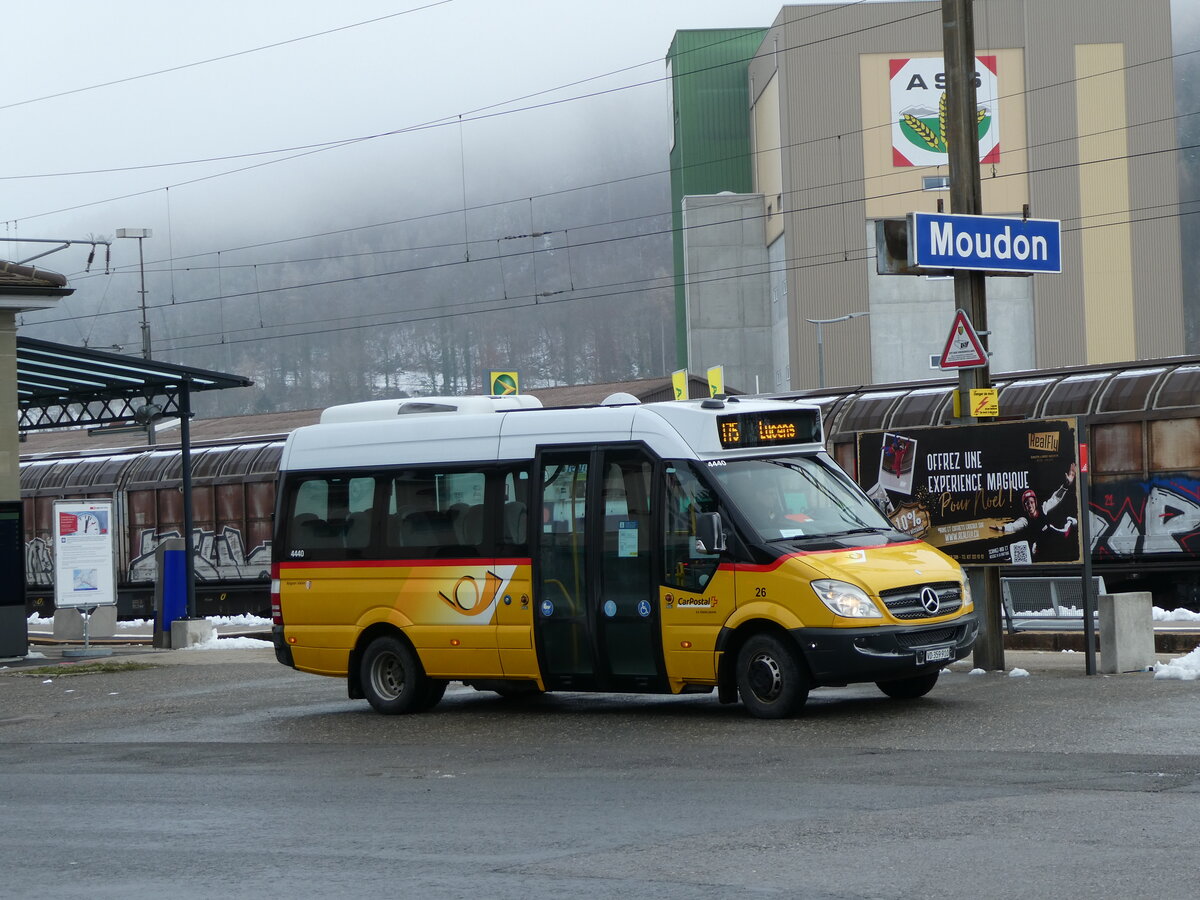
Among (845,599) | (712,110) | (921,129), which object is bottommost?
(845,599)

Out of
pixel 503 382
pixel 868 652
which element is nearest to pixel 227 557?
pixel 503 382

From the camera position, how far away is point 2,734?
570 inches

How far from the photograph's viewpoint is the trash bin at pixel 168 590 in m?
24.4

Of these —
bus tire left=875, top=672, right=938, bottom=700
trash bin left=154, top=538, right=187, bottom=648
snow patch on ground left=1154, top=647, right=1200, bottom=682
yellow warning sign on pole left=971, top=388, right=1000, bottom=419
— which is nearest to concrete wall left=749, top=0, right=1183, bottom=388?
trash bin left=154, top=538, right=187, bottom=648

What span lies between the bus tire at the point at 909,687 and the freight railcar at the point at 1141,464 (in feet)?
23.0

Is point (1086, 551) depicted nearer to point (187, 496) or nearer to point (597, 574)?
point (597, 574)

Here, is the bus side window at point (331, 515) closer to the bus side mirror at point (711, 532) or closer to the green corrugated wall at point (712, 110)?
the bus side mirror at point (711, 532)

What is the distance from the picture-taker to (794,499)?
12836mm

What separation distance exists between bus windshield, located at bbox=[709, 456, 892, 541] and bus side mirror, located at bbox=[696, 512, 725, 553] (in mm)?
322

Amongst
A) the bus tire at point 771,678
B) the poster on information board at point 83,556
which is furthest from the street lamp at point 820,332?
the bus tire at point 771,678

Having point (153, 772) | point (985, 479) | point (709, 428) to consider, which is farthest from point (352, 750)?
point (985, 479)

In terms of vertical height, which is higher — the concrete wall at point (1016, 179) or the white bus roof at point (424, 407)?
the concrete wall at point (1016, 179)

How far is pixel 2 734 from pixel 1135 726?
31.5 feet

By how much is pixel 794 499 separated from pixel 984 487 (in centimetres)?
314
